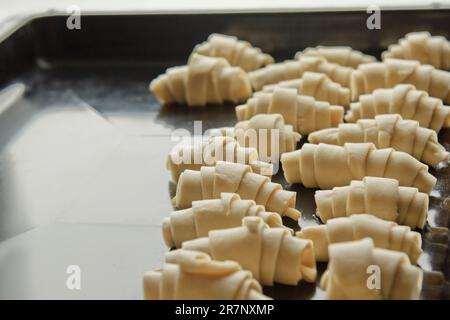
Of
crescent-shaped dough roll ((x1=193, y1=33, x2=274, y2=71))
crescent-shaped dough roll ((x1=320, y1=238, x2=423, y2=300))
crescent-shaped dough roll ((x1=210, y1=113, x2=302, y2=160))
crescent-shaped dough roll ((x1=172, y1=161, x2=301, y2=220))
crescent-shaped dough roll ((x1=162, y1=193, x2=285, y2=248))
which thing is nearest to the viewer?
crescent-shaped dough roll ((x1=320, y1=238, x2=423, y2=300))

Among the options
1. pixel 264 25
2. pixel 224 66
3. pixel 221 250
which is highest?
pixel 264 25

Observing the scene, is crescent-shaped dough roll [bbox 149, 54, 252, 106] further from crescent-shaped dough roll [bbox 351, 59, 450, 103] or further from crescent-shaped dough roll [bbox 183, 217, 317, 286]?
crescent-shaped dough roll [bbox 183, 217, 317, 286]

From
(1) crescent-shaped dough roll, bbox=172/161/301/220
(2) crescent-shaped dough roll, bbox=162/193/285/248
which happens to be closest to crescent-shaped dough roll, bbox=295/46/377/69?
(1) crescent-shaped dough roll, bbox=172/161/301/220

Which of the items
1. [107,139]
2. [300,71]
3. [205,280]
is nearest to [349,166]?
[205,280]

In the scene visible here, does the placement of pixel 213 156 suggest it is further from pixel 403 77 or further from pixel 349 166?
pixel 403 77

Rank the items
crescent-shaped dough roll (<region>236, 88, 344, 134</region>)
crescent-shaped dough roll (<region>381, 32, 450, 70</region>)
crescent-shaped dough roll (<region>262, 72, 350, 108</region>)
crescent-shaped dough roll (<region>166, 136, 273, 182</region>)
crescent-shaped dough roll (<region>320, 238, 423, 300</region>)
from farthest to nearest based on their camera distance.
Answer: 1. crescent-shaped dough roll (<region>381, 32, 450, 70</region>)
2. crescent-shaped dough roll (<region>262, 72, 350, 108</region>)
3. crescent-shaped dough roll (<region>236, 88, 344, 134</region>)
4. crescent-shaped dough roll (<region>166, 136, 273, 182</region>)
5. crescent-shaped dough roll (<region>320, 238, 423, 300</region>)

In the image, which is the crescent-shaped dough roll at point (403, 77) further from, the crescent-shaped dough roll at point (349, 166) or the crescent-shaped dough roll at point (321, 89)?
the crescent-shaped dough roll at point (349, 166)
